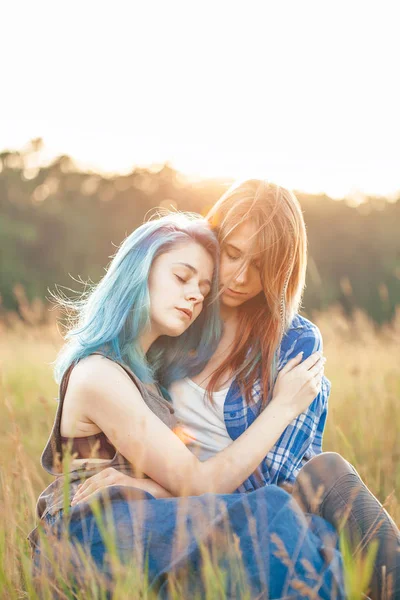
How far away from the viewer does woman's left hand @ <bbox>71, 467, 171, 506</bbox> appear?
6.37ft

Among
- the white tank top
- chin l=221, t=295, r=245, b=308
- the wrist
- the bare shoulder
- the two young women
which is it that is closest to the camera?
the two young women

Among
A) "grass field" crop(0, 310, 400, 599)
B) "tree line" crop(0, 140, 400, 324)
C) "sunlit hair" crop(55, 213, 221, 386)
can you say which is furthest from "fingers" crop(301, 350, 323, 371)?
"tree line" crop(0, 140, 400, 324)

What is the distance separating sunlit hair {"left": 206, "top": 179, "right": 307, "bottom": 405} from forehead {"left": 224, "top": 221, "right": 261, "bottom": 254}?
0.04ft

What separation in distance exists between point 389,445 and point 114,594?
87.5 inches

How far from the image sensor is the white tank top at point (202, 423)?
8.07 ft

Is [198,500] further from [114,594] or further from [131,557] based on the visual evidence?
[114,594]

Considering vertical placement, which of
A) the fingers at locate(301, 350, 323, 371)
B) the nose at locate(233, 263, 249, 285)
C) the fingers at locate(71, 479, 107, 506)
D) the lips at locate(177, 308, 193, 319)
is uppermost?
the nose at locate(233, 263, 249, 285)

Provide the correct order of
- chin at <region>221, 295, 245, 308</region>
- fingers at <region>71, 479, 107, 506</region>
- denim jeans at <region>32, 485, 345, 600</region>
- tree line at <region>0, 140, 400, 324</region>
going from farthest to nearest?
tree line at <region>0, 140, 400, 324</region>, chin at <region>221, 295, 245, 308</region>, fingers at <region>71, 479, 107, 506</region>, denim jeans at <region>32, 485, 345, 600</region>

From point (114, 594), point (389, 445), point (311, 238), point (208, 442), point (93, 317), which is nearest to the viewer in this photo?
point (114, 594)

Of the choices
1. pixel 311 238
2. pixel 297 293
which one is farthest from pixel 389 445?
pixel 311 238

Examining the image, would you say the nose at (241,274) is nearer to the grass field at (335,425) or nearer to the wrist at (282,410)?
the wrist at (282,410)

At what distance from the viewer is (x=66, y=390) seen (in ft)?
7.11

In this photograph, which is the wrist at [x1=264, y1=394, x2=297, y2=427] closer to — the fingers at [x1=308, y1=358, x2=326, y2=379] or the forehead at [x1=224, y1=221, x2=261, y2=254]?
the fingers at [x1=308, y1=358, x2=326, y2=379]

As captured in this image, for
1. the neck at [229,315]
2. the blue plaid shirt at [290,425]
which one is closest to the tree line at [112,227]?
the neck at [229,315]
